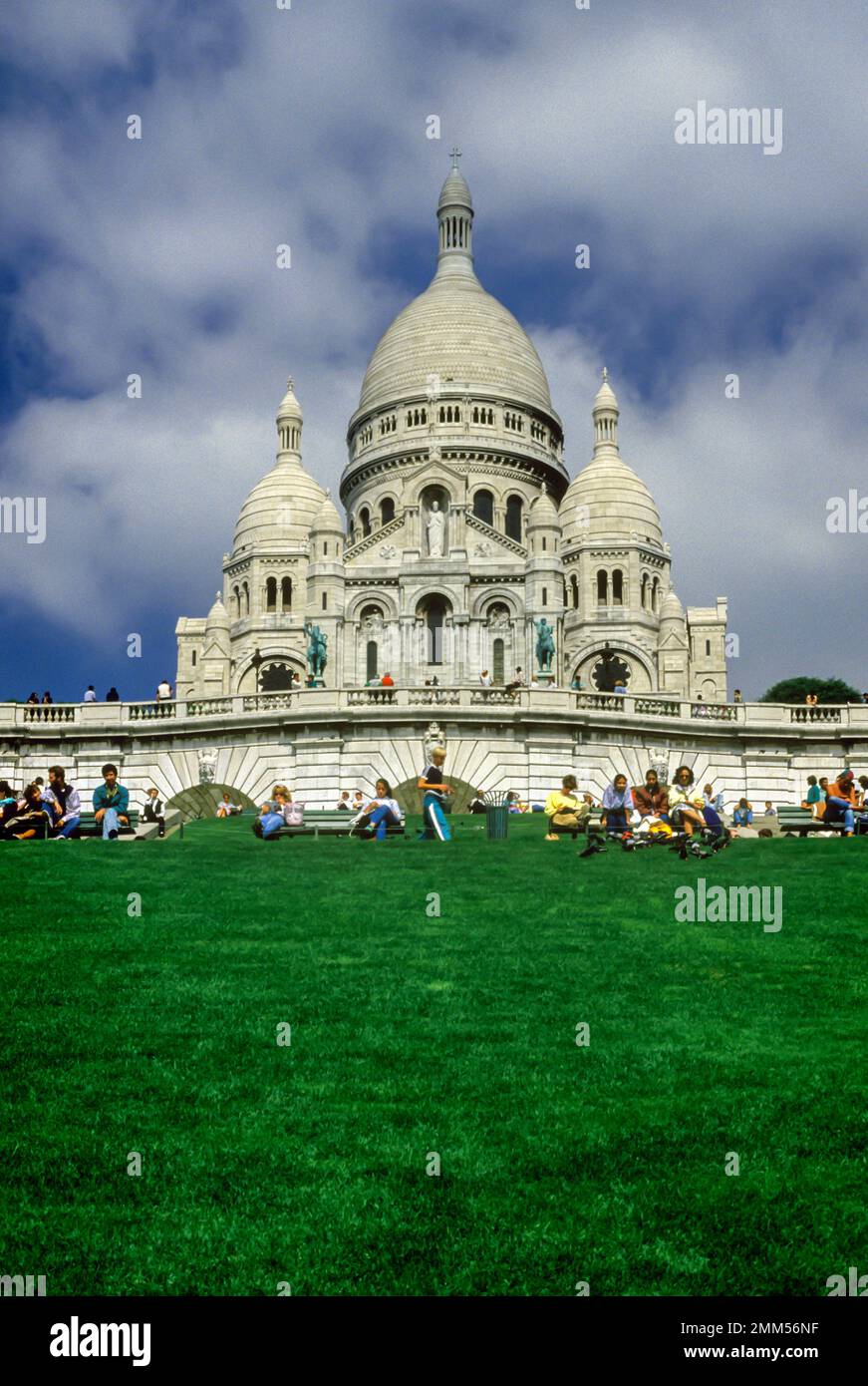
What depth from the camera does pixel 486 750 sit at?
108 ft

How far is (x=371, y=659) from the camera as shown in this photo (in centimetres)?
6744

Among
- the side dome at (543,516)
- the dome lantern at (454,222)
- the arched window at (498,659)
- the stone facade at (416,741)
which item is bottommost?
the stone facade at (416,741)

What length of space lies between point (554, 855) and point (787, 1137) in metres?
11.3

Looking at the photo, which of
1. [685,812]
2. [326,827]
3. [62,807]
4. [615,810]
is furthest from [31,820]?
[685,812]

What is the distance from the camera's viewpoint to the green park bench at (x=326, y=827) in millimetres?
23234

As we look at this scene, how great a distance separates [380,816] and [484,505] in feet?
197

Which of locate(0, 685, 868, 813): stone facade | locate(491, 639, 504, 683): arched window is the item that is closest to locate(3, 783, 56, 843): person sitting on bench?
locate(0, 685, 868, 813): stone facade

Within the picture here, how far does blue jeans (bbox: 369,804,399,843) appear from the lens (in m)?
22.6

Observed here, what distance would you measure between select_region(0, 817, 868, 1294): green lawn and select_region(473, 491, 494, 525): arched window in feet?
218

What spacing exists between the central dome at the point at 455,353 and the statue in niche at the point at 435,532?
1438 centimetres

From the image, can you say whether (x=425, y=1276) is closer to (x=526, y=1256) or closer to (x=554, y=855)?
(x=526, y=1256)

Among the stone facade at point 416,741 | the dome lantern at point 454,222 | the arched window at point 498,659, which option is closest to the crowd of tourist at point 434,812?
the stone facade at point 416,741

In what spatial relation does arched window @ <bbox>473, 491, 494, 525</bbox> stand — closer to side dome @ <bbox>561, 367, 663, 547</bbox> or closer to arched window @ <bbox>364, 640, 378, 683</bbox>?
side dome @ <bbox>561, 367, 663, 547</bbox>

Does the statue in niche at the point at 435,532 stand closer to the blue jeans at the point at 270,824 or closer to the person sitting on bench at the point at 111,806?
the blue jeans at the point at 270,824
